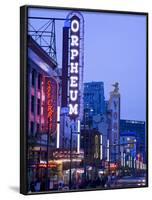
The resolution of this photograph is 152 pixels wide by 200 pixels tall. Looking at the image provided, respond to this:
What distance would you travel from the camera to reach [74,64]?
4801 millimetres

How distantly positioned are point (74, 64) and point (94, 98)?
0.81 feet

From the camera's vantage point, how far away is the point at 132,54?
499 cm

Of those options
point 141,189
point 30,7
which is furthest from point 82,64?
point 141,189

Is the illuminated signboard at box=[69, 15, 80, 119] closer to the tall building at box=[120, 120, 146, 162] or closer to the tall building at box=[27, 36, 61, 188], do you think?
the tall building at box=[27, 36, 61, 188]

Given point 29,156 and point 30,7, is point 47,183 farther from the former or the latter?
point 30,7

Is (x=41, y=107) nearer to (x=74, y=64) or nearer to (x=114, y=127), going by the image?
(x=74, y=64)

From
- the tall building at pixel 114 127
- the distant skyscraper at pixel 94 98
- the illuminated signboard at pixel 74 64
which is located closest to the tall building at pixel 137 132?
the tall building at pixel 114 127

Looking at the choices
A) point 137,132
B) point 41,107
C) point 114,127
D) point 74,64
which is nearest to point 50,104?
point 41,107

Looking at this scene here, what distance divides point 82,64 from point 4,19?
527mm

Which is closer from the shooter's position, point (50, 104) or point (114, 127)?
point (50, 104)

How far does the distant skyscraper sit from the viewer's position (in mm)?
4855

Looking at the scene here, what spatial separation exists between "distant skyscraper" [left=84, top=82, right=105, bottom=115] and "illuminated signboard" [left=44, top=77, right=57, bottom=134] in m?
0.21

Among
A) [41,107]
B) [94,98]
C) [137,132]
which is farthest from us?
[137,132]

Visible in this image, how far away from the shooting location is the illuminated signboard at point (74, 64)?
188 inches
